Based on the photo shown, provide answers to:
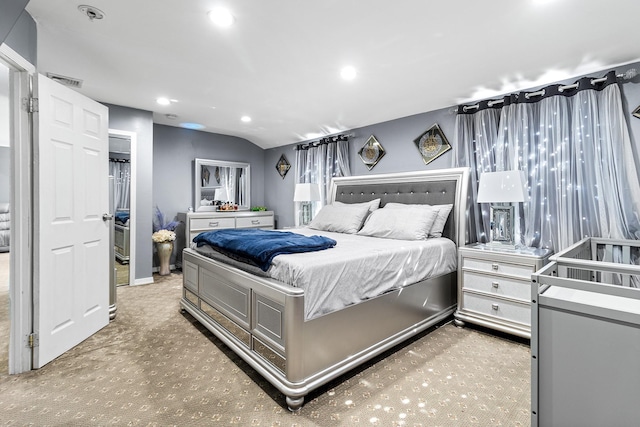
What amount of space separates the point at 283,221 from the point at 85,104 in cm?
385

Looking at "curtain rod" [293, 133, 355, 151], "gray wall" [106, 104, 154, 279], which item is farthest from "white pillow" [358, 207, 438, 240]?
"gray wall" [106, 104, 154, 279]

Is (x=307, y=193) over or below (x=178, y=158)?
below

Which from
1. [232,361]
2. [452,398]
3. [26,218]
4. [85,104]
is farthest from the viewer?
[85,104]

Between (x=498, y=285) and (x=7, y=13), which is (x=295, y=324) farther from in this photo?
(x=498, y=285)

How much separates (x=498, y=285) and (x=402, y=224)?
0.98m

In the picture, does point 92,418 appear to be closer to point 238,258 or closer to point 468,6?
point 238,258

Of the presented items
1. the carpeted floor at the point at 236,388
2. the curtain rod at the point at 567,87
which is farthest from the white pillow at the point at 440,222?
the curtain rod at the point at 567,87

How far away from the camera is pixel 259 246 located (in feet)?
7.15

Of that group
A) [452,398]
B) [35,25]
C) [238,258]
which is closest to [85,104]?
[35,25]

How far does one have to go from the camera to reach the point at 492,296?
2.76 meters

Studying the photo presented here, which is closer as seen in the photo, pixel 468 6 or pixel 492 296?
pixel 468 6

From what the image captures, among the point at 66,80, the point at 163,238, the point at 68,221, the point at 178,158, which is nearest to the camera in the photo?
the point at 68,221

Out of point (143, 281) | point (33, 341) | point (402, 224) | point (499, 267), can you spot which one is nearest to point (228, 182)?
point (143, 281)

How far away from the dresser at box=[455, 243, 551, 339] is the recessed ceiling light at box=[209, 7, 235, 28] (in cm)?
269
